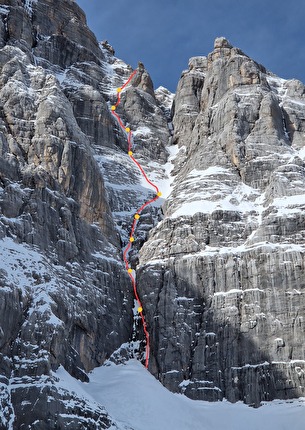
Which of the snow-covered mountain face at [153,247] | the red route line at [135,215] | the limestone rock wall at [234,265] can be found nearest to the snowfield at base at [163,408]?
the snow-covered mountain face at [153,247]

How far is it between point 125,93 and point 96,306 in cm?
5548

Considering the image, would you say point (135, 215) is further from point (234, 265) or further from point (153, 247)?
point (234, 265)

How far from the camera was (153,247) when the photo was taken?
90.0 metres

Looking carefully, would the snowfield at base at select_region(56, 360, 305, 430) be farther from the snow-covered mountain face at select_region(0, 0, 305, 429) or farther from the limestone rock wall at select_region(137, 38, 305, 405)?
the limestone rock wall at select_region(137, 38, 305, 405)

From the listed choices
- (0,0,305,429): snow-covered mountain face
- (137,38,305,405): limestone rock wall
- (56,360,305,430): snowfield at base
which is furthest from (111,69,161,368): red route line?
(56,360,305,430): snowfield at base

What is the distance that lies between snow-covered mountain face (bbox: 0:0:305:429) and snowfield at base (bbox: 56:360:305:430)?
1.51m

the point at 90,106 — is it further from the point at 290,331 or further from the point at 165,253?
the point at 290,331

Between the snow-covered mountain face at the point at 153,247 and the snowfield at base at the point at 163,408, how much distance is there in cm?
151

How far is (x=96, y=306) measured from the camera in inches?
3211

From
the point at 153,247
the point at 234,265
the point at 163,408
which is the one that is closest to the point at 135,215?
the point at 153,247

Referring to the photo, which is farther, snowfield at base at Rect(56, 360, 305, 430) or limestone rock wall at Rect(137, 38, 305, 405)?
limestone rock wall at Rect(137, 38, 305, 405)

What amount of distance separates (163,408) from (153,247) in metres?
23.9

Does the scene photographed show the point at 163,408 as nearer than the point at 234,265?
Yes

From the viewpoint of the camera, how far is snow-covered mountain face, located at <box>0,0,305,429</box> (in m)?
69.4
